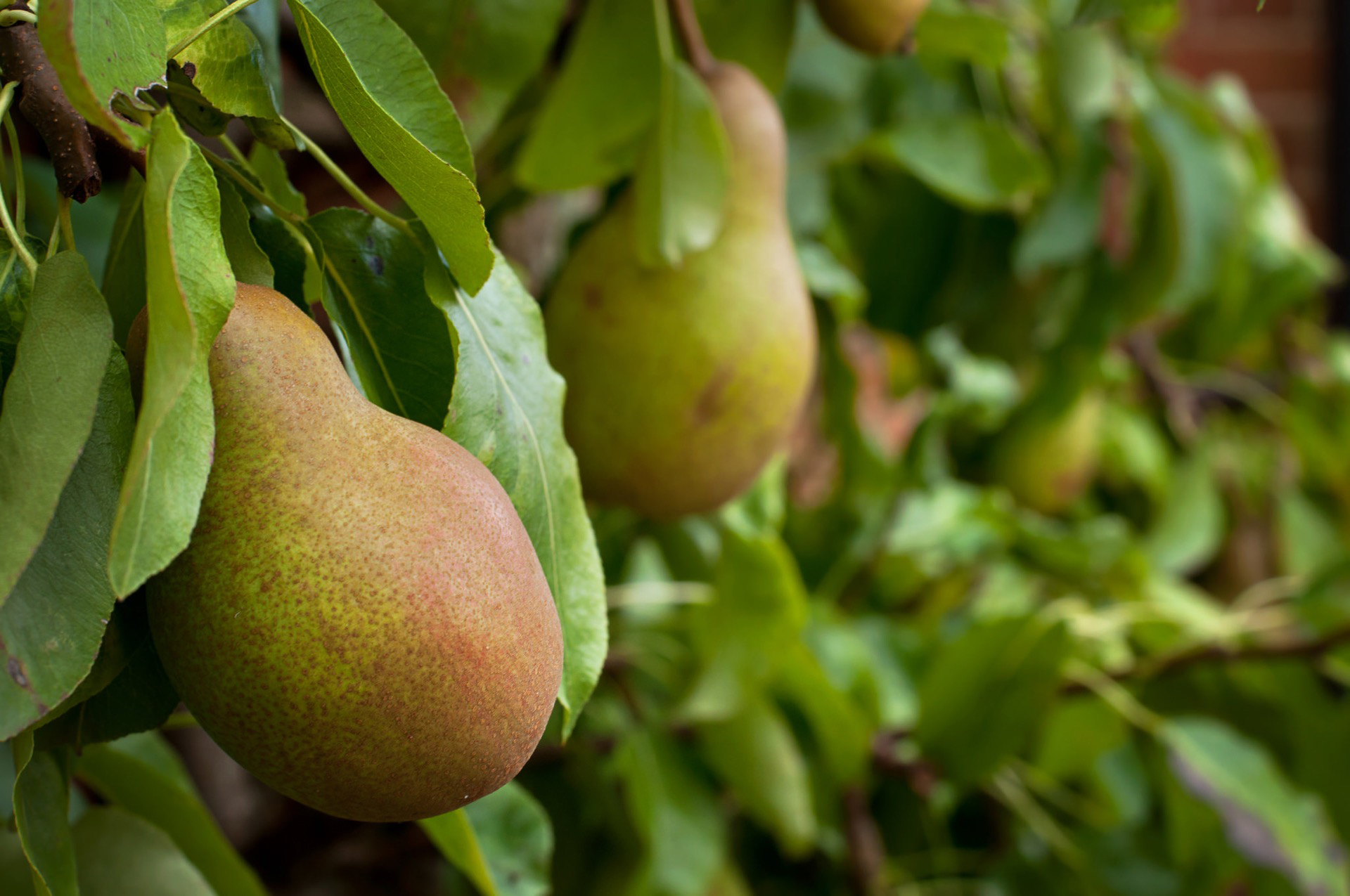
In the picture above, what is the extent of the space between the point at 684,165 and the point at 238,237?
8.0 inches

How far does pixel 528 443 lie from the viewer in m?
0.31

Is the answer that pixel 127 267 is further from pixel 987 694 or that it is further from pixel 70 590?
pixel 987 694

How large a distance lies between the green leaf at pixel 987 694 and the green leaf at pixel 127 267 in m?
0.52

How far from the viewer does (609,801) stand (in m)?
0.71

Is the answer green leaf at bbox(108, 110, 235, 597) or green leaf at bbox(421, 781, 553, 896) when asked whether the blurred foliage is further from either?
green leaf at bbox(108, 110, 235, 597)

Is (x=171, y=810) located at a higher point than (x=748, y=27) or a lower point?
lower

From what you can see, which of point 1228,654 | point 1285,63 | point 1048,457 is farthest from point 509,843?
point 1285,63

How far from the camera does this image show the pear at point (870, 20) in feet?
1.53

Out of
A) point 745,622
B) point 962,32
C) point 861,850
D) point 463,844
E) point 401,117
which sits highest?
point 401,117

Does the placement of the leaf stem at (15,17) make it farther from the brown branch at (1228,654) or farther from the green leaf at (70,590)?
the brown branch at (1228,654)

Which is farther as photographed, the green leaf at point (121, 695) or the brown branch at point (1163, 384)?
the brown branch at point (1163, 384)

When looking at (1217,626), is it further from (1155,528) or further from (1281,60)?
(1281,60)

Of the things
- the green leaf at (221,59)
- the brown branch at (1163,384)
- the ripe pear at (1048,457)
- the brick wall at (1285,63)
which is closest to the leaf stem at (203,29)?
the green leaf at (221,59)

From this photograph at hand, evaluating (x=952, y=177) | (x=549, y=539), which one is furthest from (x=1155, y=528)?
(x=549, y=539)
